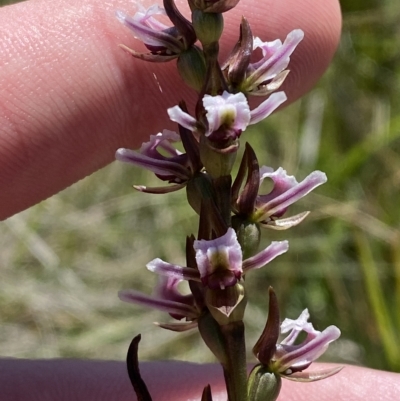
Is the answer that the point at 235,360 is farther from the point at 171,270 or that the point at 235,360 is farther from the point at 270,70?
the point at 270,70

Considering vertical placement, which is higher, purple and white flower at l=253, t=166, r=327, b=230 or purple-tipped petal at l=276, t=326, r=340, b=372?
purple and white flower at l=253, t=166, r=327, b=230

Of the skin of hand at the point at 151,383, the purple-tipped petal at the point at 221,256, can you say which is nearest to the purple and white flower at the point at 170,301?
the purple-tipped petal at the point at 221,256

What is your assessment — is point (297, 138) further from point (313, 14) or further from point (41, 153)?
point (41, 153)

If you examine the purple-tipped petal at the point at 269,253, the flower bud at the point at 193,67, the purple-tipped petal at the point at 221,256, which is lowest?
the purple-tipped petal at the point at 269,253

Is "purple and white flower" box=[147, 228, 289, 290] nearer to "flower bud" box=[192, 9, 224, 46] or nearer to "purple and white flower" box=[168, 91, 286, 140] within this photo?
"purple and white flower" box=[168, 91, 286, 140]

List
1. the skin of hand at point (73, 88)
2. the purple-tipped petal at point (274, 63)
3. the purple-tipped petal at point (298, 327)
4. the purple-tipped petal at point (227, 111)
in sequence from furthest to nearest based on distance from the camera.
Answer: the skin of hand at point (73, 88) < the purple-tipped petal at point (298, 327) < the purple-tipped petal at point (274, 63) < the purple-tipped petal at point (227, 111)

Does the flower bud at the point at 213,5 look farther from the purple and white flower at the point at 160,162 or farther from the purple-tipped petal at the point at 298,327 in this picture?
the purple-tipped petal at the point at 298,327

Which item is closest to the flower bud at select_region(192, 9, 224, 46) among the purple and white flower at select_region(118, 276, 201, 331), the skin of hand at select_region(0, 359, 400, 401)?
the purple and white flower at select_region(118, 276, 201, 331)

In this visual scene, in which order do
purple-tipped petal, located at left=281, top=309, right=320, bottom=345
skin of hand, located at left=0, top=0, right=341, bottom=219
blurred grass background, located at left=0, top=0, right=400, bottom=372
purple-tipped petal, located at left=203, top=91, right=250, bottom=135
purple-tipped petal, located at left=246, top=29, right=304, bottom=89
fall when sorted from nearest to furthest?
purple-tipped petal, located at left=203, top=91, right=250, bottom=135 → purple-tipped petal, located at left=246, top=29, right=304, bottom=89 → purple-tipped petal, located at left=281, top=309, right=320, bottom=345 → skin of hand, located at left=0, top=0, right=341, bottom=219 → blurred grass background, located at left=0, top=0, right=400, bottom=372
